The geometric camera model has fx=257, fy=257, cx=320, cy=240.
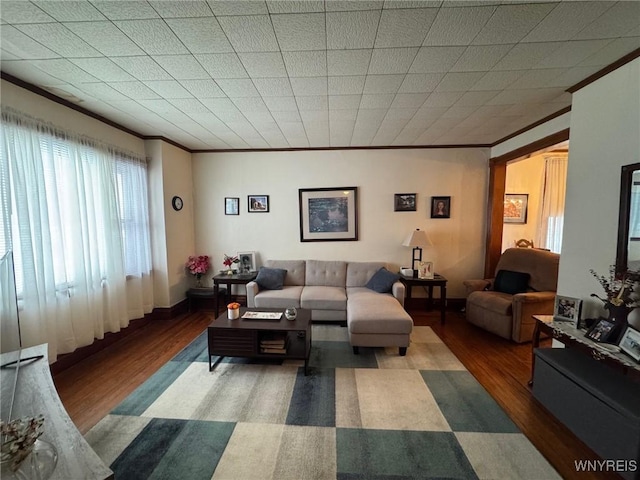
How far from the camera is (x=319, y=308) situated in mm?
3521

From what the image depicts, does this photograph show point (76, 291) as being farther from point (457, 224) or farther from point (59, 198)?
point (457, 224)

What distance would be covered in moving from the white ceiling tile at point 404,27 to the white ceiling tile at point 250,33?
69cm

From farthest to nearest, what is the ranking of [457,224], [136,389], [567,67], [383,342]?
1. [457,224]
2. [383,342]
3. [136,389]
4. [567,67]

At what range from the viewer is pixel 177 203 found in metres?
4.01

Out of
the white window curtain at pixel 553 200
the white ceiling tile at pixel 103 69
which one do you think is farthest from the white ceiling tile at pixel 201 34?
the white window curtain at pixel 553 200

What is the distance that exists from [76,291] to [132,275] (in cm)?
78

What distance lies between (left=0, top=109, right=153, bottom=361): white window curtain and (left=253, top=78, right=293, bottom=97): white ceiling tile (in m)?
1.98

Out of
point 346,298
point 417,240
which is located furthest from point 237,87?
point 417,240

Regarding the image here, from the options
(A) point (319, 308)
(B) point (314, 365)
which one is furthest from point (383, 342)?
(A) point (319, 308)

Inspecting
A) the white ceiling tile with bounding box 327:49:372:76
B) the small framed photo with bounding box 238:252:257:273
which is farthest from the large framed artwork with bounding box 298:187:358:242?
the white ceiling tile with bounding box 327:49:372:76

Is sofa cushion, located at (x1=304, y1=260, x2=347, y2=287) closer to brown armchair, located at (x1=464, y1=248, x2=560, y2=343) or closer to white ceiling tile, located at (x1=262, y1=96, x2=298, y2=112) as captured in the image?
brown armchair, located at (x1=464, y1=248, x2=560, y2=343)

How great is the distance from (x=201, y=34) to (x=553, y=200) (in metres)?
5.72

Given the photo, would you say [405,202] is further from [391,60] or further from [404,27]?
[404,27]

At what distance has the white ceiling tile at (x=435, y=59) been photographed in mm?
1779
